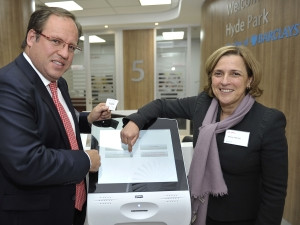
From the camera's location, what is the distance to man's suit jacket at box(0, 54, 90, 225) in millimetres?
860

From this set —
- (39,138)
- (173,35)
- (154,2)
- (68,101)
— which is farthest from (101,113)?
(173,35)

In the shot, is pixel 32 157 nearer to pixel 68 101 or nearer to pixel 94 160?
pixel 94 160

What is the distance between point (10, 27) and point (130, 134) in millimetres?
2976

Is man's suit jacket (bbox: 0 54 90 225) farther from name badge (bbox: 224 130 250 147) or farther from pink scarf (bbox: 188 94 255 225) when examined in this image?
name badge (bbox: 224 130 250 147)

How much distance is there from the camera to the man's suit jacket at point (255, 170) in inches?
44.4

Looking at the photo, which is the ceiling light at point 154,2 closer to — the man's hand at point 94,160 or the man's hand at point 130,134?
the man's hand at point 130,134

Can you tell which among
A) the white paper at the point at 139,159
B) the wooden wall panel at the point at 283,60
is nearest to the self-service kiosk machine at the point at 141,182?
the white paper at the point at 139,159

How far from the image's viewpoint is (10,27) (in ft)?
10.7

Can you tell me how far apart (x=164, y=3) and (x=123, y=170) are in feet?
15.5


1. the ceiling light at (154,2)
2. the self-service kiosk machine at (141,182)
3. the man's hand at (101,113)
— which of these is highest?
the ceiling light at (154,2)

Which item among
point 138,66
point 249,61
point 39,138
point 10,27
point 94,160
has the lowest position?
point 94,160

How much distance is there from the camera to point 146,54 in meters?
6.72

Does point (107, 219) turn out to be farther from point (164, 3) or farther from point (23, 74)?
point (164, 3)

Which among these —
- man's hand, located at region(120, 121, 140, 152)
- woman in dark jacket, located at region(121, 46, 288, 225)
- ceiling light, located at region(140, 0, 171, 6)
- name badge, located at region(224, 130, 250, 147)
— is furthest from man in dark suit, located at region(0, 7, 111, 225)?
ceiling light, located at region(140, 0, 171, 6)
